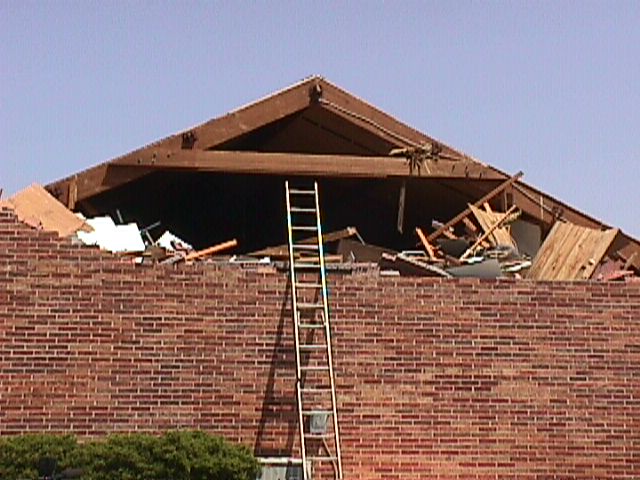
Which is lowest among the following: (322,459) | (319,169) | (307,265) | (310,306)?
(322,459)

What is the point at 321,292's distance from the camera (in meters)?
10.7

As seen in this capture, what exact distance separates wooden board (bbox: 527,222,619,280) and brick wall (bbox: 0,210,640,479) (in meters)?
0.71

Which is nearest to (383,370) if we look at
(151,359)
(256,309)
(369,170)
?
(256,309)

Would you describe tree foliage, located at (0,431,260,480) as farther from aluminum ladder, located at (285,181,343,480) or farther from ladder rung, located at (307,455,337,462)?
aluminum ladder, located at (285,181,343,480)

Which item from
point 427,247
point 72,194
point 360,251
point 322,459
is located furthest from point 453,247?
point 72,194

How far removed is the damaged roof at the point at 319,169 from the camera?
40.3ft

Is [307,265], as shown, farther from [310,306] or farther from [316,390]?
[316,390]

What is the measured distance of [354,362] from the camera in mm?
10547

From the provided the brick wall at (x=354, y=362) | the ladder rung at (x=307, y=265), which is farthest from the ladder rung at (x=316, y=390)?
the ladder rung at (x=307, y=265)

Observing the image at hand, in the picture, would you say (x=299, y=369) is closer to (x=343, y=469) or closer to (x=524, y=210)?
(x=343, y=469)

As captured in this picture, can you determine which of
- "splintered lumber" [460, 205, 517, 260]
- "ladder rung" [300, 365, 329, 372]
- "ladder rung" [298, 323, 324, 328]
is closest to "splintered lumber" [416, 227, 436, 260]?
"splintered lumber" [460, 205, 517, 260]

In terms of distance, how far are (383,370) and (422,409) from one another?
62 centimetres

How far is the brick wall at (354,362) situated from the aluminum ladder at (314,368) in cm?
16

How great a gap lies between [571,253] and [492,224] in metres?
1.13
